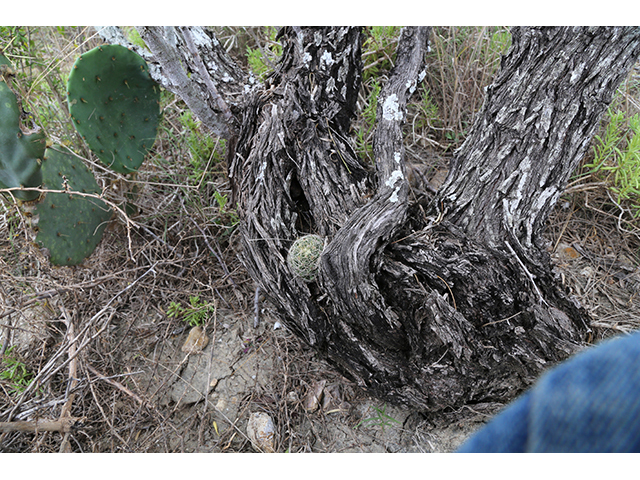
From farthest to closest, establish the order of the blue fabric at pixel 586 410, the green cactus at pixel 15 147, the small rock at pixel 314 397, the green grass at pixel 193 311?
1. the green grass at pixel 193 311
2. the small rock at pixel 314 397
3. the green cactus at pixel 15 147
4. the blue fabric at pixel 586 410

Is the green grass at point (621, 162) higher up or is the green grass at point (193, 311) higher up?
the green grass at point (621, 162)

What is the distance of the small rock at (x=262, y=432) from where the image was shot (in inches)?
58.0

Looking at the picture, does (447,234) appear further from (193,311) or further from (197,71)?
(197,71)

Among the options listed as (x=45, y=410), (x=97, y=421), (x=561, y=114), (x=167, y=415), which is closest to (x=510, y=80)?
(x=561, y=114)

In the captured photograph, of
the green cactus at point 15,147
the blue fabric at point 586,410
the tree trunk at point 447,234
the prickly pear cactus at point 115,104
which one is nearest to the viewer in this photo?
the blue fabric at point 586,410

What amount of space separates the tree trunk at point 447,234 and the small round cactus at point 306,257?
0.14 feet

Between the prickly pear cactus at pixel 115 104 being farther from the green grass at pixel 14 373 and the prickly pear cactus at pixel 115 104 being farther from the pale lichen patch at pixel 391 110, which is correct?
the pale lichen patch at pixel 391 110

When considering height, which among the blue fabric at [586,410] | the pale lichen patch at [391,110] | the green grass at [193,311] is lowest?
the green grass at [193,311]

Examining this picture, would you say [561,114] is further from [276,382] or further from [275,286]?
[276,382]

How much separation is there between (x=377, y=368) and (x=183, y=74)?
157 centimetres

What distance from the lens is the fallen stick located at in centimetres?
137

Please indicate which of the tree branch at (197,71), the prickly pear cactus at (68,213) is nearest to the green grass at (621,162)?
the tree branch at (197,71)

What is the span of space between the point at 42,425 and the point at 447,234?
176 cm

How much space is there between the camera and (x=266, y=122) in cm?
166
